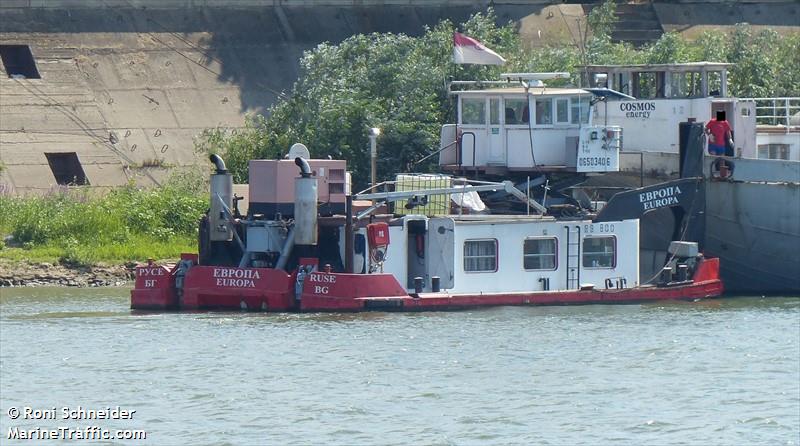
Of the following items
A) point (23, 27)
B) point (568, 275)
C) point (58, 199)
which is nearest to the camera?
point (568, 275)

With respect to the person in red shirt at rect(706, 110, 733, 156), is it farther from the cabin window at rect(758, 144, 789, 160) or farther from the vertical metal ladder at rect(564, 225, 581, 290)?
the vertical metal ladder at rect(564, 225, 581, 290)

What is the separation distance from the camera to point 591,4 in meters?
55.8

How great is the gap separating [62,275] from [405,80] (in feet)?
32.1

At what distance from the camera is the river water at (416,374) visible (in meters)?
23.6

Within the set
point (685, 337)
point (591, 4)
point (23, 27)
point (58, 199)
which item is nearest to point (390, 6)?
point (591, 4)

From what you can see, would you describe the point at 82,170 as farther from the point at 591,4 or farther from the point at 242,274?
the point at 591,4

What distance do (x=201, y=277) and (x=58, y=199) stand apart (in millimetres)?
10539

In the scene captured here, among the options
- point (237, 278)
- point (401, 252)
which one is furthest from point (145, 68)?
point (237, 278)

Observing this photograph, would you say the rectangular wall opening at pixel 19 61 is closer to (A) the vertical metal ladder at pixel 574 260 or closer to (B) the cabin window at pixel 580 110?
(B) the cabin window at pixel 580 110

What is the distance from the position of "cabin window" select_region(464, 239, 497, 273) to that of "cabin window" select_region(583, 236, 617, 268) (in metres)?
2.07

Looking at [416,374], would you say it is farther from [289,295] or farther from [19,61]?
[19,61]

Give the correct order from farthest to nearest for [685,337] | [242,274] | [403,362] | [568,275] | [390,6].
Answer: [390,6]
[568,275]
[242,274]
[685,337]
[403,362]

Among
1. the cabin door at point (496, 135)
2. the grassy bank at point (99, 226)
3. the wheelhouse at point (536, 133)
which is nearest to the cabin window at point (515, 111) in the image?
the wheelhouse at point (536, 133)

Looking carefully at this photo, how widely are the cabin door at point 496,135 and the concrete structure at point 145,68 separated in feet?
39.4
